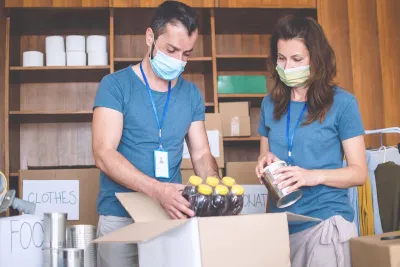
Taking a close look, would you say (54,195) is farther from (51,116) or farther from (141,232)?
(141,232)

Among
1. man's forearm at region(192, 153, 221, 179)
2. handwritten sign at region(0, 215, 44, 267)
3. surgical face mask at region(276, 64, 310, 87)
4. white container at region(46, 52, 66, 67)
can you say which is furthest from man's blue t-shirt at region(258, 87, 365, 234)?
→ white container at region(46, 52, 66, 67)

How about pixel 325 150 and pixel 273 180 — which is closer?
pixel 273 180

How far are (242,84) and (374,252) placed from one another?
8.18ft

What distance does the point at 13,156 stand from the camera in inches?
146

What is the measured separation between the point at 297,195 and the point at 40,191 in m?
1.59

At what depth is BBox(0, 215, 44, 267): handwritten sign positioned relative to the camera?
153 centimetres

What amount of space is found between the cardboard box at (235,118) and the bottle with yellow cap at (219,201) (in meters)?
2.25

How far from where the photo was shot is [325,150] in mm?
1587

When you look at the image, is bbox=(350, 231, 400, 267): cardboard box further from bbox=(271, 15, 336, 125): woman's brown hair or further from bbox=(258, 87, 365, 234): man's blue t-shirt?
bbox=(271, 15, 336, 125): woman's brown hair

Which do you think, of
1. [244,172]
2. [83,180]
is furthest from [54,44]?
[244,172]

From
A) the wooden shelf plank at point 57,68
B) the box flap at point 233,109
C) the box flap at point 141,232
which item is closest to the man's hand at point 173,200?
the box flap at point 141,232

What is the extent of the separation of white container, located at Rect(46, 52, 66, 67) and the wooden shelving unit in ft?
0.13

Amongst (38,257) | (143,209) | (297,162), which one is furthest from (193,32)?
(38,257)

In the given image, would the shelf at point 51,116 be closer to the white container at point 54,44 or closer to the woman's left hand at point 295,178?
the white container at point 54,44
